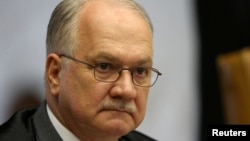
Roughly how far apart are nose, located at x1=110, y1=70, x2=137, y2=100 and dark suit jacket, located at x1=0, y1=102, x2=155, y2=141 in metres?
0.25

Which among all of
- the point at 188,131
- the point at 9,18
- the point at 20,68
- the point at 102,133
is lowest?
the point at 102,133

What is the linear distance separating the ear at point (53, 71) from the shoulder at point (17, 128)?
0.45 ft

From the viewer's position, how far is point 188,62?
10.1 ft

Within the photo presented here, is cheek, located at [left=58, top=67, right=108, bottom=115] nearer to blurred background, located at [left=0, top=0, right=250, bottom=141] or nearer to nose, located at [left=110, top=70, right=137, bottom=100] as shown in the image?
nose, located at [left=110, top=70, right=137, bottom=100]

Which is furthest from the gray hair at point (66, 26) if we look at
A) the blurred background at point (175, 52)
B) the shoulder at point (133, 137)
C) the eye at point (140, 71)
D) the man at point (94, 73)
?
the blurred background at point (175, 52)

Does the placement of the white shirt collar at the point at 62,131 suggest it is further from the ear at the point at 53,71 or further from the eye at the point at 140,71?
the eye at the point at 140,71

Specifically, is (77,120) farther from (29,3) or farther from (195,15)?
(195,15)

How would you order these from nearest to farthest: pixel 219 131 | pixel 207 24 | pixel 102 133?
1. pixel 102 133
2. pixel 219 131
3. pixel 207 24

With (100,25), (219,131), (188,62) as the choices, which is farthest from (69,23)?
(188,62)

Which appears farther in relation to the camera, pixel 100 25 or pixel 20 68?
pixel 20 68

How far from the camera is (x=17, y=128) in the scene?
5.73 ft

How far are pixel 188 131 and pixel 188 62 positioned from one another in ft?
1.23

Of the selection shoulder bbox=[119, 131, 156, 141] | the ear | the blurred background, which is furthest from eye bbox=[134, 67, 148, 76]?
the blurred background

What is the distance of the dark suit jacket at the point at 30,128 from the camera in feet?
5.63
